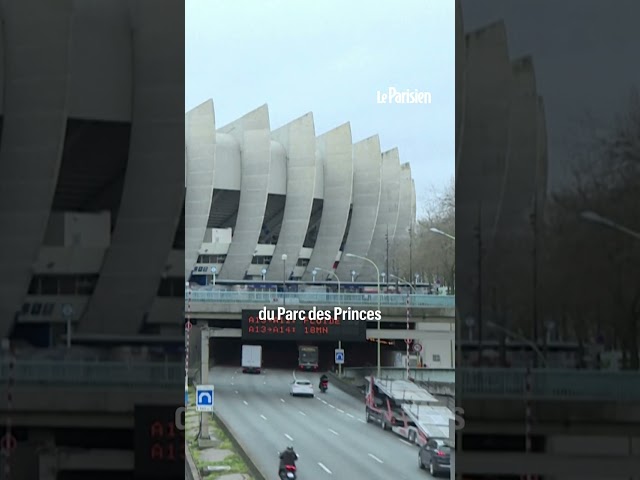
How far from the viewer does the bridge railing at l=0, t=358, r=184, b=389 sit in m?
2.72

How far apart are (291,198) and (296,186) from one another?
5 centimetres

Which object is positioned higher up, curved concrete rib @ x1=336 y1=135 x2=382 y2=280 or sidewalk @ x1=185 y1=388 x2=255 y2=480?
curved concrete rib @ x1=336 y1=135 x2=382 y2=280

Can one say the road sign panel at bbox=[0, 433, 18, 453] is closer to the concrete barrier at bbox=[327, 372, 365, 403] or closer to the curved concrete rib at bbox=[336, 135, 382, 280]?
the concrete barrier at bbox=[327, 372, 365, 403]

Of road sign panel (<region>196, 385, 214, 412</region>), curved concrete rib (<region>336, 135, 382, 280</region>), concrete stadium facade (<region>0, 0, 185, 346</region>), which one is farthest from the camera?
concrete stadium facade (<region>0, 0, 185, 346</region>)

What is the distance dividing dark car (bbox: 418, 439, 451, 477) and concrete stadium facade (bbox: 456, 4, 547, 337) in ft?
1.47

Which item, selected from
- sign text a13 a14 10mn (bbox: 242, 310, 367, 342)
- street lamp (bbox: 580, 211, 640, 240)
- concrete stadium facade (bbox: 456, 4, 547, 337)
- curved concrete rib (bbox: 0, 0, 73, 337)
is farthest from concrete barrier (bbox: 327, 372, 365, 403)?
curved concrete rib (bbox: 0, 0, 73, 337)

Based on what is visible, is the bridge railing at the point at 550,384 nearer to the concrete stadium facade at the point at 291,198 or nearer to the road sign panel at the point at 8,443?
the concrete stadium facade at the point at 291,198

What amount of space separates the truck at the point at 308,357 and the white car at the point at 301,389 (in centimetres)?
6

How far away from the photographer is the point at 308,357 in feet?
8.36

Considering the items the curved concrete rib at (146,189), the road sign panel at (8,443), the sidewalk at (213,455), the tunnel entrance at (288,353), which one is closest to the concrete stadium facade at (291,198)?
the curved concrete rib at (146,189)

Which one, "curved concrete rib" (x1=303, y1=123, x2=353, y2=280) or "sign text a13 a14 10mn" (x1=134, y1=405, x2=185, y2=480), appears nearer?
"curved concrete rib" (x1=303, y1=123, x2=353, y2=280)

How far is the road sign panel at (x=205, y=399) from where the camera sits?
102 inches

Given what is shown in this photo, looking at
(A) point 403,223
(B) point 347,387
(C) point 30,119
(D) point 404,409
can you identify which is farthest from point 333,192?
(C) point 30,119

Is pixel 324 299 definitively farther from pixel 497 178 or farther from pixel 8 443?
pixel 8 443
